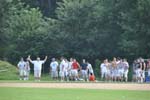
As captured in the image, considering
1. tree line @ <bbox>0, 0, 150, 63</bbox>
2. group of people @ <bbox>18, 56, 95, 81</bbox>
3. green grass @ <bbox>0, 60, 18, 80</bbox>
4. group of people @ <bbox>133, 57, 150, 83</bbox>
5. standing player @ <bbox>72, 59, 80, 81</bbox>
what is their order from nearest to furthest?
group of people @ <bbox>133, 57, 150, 83</bbox>, group of people @ <bbox>18, 56, 95, 81</bbox>, standing player @ <bbox>72, 59, 80, 81</bbox>, green grass @ <bbox>0, 60, 18, 80</bbox>, tree line @ <bbox>0, 0, 150, 63</bbox>

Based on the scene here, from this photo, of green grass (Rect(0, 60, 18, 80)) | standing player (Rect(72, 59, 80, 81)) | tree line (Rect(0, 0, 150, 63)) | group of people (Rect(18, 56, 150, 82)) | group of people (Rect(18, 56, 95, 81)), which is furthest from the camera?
tree line (Rect(0, 0, 150, 63))

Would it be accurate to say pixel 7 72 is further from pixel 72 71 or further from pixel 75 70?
pixel 75 70

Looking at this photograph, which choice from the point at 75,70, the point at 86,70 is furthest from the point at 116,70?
the point at 75,70

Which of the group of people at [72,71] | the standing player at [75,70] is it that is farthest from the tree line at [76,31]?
the standing player at [75,70]

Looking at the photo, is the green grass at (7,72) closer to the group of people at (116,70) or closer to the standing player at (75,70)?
the standing player at (75,70)

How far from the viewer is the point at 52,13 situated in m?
77.8

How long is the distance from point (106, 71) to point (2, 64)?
966cm

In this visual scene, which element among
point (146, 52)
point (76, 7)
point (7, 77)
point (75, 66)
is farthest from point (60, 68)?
point (76, 7)

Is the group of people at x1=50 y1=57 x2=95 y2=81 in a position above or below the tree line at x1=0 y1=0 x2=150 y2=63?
below

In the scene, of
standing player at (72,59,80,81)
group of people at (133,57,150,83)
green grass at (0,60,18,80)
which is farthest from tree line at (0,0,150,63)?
standing player at (72,59,80,81)

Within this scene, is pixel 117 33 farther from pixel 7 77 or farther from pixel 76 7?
pixel 7 77

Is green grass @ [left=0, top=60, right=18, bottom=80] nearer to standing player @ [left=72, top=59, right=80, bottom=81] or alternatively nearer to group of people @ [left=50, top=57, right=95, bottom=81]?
group of people @ [left=50, top=57, right=95, bottom=81]

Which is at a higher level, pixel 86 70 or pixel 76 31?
pixel 76 31

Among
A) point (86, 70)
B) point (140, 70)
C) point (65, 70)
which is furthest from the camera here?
point (86, 70)
